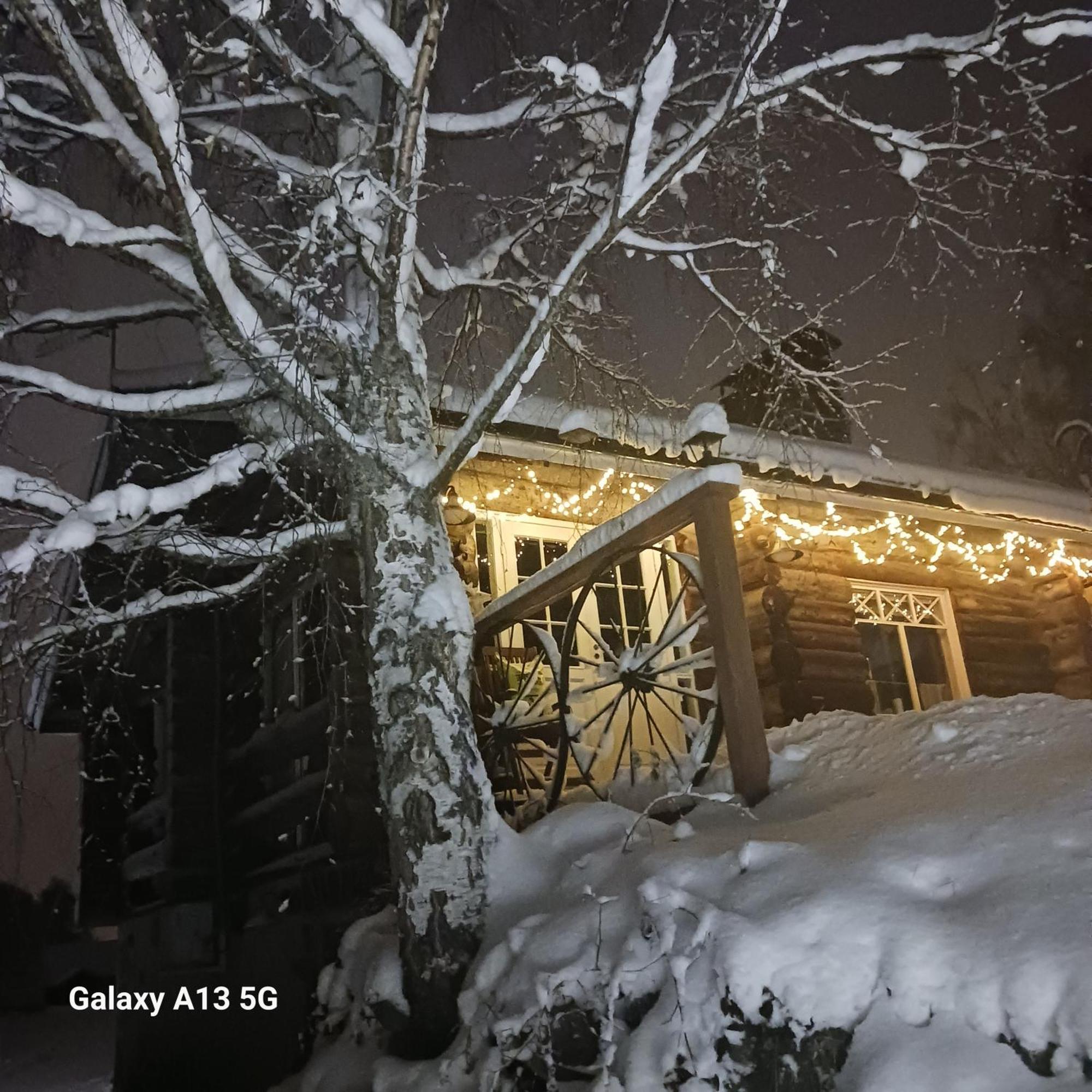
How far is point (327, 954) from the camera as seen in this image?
18.0 feet

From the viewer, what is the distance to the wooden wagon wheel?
4.77m

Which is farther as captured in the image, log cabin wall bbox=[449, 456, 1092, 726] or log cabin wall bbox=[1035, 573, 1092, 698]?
log cabin wall bbox=[1035, 573, 1092, 698]

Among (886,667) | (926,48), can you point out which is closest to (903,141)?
(926,48)

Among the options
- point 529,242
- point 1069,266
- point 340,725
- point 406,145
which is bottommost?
point 340,725

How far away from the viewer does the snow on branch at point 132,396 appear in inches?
171

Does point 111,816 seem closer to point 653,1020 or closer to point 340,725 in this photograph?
point 340,725

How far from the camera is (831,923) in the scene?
281 centimetres

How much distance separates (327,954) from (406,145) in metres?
4.24

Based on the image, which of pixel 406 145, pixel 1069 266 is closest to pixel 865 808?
pixel 406 145

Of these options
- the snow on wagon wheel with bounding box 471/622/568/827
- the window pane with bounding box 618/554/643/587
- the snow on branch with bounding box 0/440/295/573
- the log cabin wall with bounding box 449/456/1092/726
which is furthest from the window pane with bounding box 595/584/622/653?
the snow on branch with bounding box 0/440/295/573

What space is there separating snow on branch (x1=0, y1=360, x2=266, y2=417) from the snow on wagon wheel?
7.00 feet

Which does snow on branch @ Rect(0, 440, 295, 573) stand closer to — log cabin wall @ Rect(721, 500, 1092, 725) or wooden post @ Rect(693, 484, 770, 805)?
wooden post @ Rect(693, 484, 770, 805)

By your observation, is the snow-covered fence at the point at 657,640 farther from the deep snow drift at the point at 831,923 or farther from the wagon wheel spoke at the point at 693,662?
the deep snow drift at the point at 831,923

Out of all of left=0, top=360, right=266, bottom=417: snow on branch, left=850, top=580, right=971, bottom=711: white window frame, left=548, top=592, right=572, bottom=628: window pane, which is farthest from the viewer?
left=850, top=580, right=971, bottom=711: white window frame
